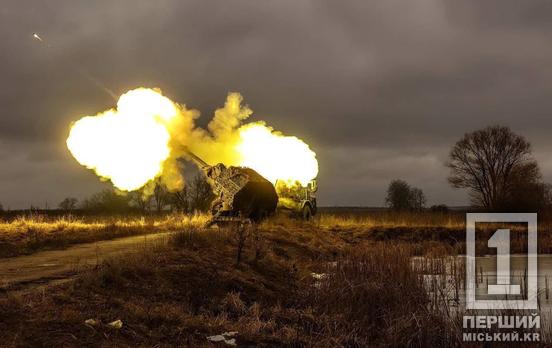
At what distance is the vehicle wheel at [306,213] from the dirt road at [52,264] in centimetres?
1283

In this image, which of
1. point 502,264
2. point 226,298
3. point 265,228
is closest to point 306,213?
point 265,228

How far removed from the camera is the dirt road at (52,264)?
39.1ft

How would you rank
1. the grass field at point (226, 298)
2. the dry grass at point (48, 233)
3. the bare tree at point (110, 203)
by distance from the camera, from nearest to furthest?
the grass field at point (226, 298), the dry grass at point (48, 233), the bare tree at point (110, 203)

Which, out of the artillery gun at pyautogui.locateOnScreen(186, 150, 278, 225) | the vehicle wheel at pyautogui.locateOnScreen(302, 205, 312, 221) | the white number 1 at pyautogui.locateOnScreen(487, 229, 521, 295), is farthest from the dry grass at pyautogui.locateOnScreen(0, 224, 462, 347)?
the vehicle wheel at pyautogui.locateOnScreen(302, 205, 312, 221)

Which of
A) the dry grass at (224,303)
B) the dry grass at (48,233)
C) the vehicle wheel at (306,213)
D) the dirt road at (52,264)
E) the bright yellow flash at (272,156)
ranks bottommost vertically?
the dry grass at (224,303)

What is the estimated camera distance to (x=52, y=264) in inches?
576

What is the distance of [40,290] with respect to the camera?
35.3ft

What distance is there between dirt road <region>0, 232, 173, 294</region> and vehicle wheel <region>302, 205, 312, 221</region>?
1283cm

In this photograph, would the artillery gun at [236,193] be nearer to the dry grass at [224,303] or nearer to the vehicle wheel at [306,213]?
the vehicle wheel at [306,213]

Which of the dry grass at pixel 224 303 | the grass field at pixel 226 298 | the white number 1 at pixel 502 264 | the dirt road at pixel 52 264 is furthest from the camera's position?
the white number 1 at pixel 502 264

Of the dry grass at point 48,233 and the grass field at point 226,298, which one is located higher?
the dry grass at point 48,233

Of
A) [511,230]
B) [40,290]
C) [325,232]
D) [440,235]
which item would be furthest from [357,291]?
[511,230]

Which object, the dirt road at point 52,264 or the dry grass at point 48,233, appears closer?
the dirt road at point 52,264

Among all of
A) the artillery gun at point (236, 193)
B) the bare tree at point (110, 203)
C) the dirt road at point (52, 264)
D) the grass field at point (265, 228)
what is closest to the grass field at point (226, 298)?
the grass field at point (265, 228)
